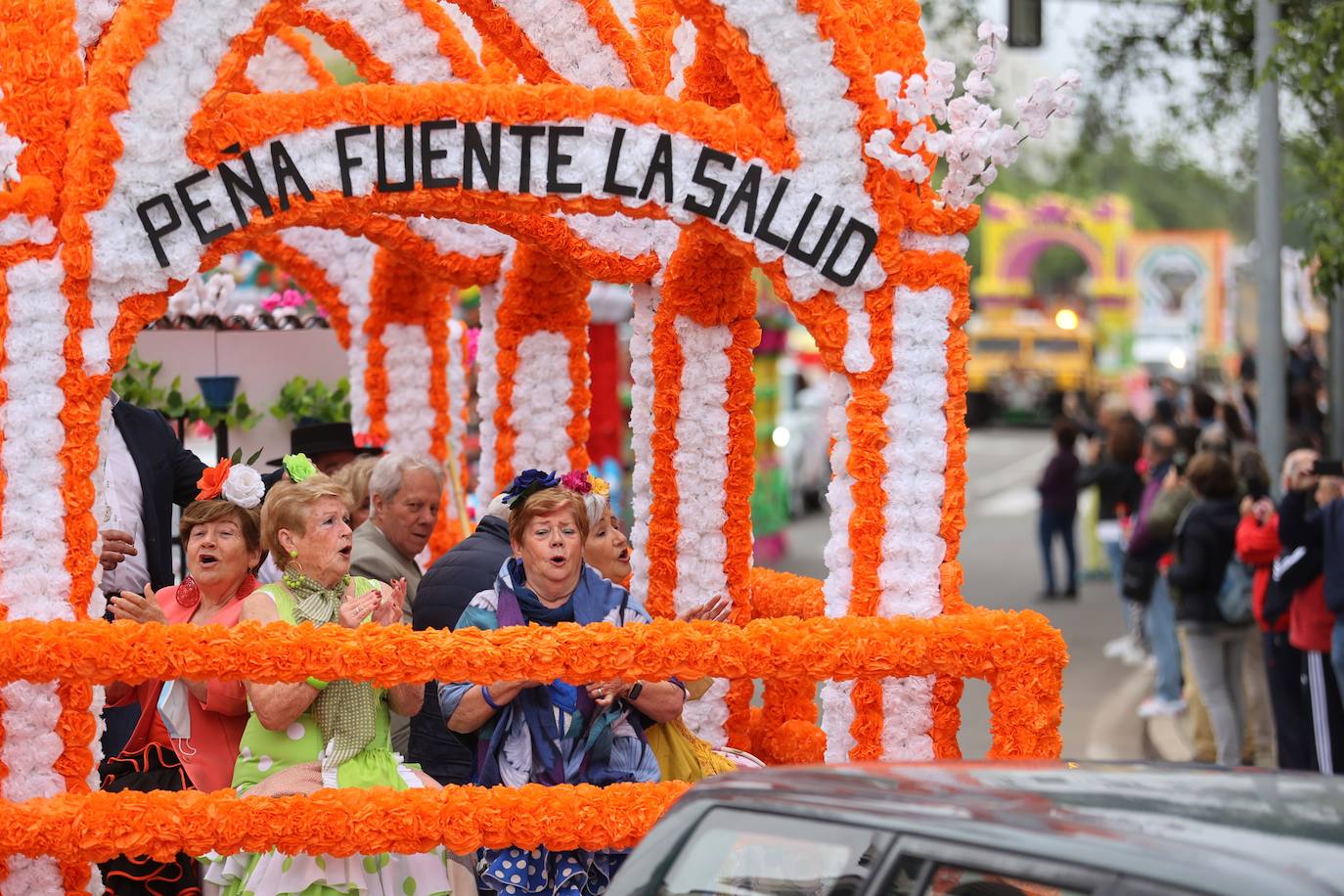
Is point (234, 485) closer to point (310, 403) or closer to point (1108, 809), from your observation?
point (1108, 809)

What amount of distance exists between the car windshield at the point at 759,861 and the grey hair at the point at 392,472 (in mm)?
3738

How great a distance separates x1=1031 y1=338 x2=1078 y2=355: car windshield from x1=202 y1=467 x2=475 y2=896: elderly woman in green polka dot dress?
41.1 m

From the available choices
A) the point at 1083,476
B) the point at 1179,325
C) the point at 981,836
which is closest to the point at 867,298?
the point at 981,836

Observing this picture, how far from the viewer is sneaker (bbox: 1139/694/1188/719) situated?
12622 millimetres

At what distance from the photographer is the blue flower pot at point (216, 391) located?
983cm

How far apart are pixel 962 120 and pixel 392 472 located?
Answer: 2453mm

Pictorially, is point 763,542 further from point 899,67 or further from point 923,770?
point 923,770

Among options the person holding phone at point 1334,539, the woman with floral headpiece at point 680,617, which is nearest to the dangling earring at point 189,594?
the woman with floral headpiece at point 680,617

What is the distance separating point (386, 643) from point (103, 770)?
1445mm

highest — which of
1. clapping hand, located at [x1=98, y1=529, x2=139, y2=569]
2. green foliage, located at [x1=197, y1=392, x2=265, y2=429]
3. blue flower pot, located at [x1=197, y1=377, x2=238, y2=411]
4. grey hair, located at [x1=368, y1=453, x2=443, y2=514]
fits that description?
blue flower pot, located at [x1=197, y1=377, x2=238, y2=411]

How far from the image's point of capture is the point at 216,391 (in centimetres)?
985

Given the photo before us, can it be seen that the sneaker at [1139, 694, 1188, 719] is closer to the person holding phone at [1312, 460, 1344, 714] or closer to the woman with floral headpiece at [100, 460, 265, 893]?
the person holding phone at [1312, 460, 1344, 714]

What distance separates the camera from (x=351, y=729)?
5.33 meters

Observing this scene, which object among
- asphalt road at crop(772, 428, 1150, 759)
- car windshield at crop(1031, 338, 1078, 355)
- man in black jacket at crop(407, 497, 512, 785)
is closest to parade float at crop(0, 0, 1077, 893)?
man in black jacket at crop(407, 497, 512, 785)
